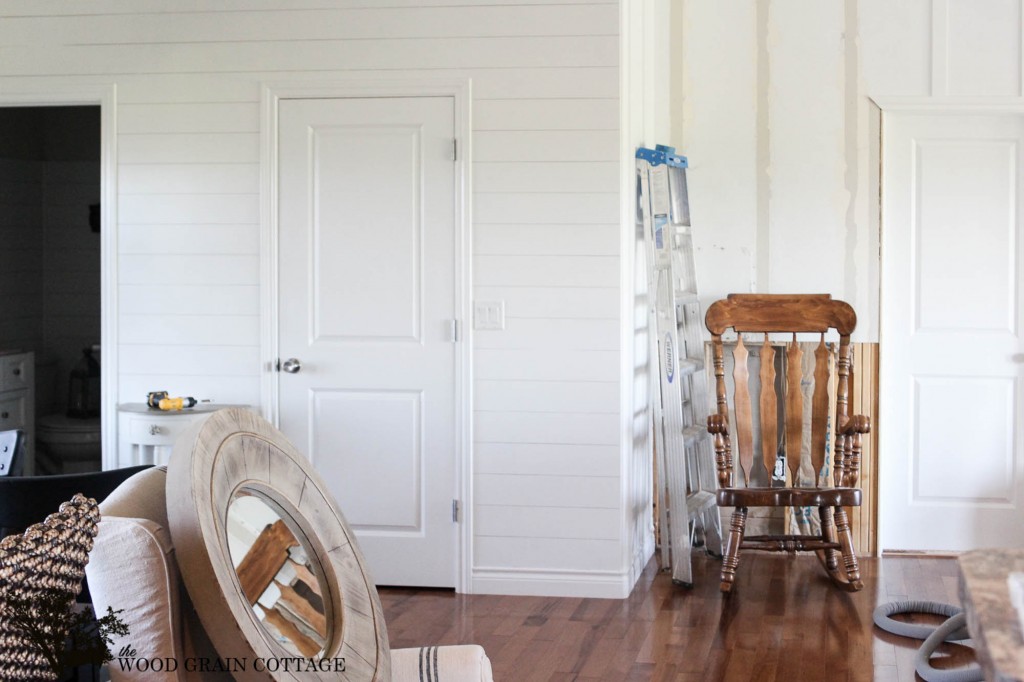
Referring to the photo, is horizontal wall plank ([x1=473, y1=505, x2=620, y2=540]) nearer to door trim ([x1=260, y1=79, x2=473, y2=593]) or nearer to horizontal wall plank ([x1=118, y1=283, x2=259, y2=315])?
door trim ([x1=260, y1=79, x2=473, y2=593])

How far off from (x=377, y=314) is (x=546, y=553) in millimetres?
1149

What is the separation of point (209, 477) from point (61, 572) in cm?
29

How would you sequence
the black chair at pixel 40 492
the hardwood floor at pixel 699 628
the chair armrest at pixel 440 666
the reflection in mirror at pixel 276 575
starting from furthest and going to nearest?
the hardwood floor at pixel 699 628, the black chair at pixel 40 492, the chair armrest at pixel 440 666, the reflection in mirror at pixel 276 575

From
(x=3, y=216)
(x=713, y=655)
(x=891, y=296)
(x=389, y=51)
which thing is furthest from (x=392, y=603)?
(x=3, y=216)

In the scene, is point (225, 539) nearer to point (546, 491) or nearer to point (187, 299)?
point (546, 491)

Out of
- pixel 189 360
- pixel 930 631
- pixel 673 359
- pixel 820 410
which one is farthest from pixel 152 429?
pixel 930 631

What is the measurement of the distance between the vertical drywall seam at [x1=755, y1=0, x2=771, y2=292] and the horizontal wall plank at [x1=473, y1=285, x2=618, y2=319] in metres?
1.05

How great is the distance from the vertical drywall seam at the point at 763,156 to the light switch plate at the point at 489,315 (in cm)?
134

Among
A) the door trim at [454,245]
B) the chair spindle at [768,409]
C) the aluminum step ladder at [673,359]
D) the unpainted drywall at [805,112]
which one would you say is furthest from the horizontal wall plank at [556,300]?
the unpainted drywall at [805,112]

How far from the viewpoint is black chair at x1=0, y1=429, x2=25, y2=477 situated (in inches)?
123

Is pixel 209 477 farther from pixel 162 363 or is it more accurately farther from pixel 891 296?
pixel 891 296

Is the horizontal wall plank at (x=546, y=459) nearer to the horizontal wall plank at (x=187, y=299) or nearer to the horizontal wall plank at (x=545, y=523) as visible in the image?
the horizontal wall plank at (x=545, y=523)

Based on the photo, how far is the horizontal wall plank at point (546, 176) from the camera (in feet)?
13.9

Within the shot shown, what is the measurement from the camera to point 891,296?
16.3 ft
